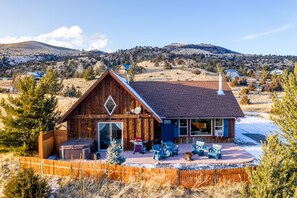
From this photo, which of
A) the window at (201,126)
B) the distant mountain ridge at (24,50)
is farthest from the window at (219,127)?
the distant mountain ridge at (24,50)

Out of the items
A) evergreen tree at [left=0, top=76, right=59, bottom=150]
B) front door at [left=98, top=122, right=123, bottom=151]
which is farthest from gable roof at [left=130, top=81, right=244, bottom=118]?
evergreen tree at [left=0, top=76, right=59, bottom=150]

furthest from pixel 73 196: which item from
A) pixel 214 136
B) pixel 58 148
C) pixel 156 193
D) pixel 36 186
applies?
pixel 214 136

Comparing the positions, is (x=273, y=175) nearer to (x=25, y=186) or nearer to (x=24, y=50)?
(x=25, y=186)

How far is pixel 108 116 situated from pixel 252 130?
46.3 feet

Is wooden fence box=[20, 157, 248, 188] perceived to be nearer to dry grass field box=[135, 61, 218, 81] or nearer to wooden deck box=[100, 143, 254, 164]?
wooden deck box=[100, 143, 254, 164]

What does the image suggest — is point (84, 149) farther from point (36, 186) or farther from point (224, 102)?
point (224, 102)

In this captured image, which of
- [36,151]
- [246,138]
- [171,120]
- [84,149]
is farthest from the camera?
[246,138]

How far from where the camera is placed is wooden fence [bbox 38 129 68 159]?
14.5 m

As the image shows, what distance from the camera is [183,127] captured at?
62.5 feet

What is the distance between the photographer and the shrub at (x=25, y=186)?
9.42 m

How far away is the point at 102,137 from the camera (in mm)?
16875

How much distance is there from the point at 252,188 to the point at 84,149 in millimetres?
9254

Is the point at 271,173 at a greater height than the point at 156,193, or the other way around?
the point at 271,173

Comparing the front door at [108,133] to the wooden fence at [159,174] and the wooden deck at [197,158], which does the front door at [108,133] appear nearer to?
the wooden deck at [197,158]
